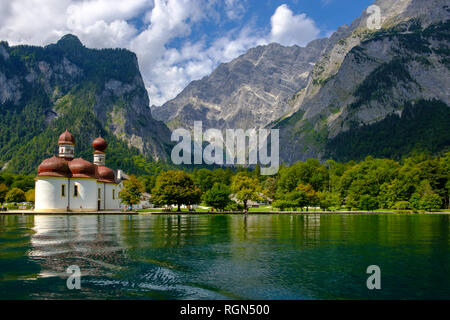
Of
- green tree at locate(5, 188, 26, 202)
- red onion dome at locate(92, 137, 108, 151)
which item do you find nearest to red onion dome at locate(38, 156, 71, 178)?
red onion dome at locate(92, 137, 108, 151)

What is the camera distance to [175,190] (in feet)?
302

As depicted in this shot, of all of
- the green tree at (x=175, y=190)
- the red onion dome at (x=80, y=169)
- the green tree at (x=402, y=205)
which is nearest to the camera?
the green tree at (x=175, y=190)

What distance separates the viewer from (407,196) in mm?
109750

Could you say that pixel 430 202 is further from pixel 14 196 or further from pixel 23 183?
pixel 23 183

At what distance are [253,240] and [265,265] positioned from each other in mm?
12956

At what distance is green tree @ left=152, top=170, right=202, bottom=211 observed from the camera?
9256 centimetres

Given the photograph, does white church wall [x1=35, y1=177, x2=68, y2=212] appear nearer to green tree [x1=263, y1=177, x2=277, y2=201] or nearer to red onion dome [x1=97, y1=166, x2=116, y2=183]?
red onion dome [x1=97, y1=166, x2=116, y2=183]

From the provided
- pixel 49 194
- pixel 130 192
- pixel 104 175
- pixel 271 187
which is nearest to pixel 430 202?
pixel 271 187

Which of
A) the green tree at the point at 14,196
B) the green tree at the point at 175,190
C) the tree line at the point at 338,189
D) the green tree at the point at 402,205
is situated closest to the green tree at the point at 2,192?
the green tree at the point at 14,196

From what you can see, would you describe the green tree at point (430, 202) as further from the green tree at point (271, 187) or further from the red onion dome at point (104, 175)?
the red onion dome at point (104, 175)

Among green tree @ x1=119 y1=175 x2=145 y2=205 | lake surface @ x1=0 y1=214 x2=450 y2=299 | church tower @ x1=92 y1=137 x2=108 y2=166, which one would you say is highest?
church tower @ x1=92 y1=137 x2=108 y2=166

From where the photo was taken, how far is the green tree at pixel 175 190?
92.6 meters
